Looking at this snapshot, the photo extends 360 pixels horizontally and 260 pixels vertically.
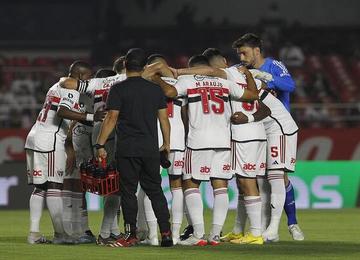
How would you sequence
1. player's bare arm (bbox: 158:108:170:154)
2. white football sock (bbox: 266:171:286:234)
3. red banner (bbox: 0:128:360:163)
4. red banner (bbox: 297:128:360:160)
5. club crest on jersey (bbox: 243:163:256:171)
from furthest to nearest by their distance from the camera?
red banner (bbox: 297:128:360:160)
red banner (bbox: 0:128:360:163)
white football sock (bbox: 266:171:286:234)
club crest on jersey (bbox: 243:163:256:171)
player's bare arm (bbox: 158:108:170:154)

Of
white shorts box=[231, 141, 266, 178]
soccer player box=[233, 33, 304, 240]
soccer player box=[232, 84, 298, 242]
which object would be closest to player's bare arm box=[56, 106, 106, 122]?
white shorts box=[231, 141, 266, 178]

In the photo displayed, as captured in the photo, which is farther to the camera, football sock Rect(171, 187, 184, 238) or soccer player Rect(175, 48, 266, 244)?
soccer player Rect(175, 48, 266, 244)

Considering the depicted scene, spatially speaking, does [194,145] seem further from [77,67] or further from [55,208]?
[55,208]

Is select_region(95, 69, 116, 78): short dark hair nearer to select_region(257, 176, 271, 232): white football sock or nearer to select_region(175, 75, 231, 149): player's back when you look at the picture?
select_region(175, 75, 231, 149): player's back

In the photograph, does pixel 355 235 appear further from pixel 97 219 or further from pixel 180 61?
pixel 180 61

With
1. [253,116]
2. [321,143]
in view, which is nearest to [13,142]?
[321,143]

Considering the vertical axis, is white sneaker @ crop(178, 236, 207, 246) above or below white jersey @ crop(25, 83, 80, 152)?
below

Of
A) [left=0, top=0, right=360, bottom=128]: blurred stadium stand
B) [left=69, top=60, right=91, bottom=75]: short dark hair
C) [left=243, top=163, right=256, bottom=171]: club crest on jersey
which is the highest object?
[left=0, top=0, right=360, bottom=128]: blurred stadium stand

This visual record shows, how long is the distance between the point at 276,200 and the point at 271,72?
144cm

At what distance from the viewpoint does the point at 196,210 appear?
12.4 metres

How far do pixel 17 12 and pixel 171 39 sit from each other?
4.46 m

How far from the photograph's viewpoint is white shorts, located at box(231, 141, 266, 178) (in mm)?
12875

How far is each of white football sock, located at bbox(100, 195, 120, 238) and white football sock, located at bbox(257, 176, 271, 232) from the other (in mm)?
1887

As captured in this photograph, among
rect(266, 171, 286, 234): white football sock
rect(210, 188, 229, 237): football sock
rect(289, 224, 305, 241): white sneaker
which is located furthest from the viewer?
rect(289, 224, 305, 241): white sneaker
